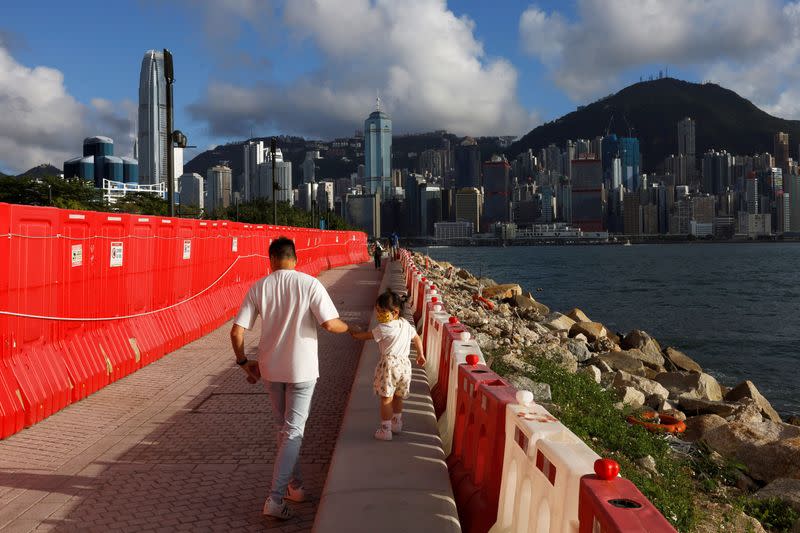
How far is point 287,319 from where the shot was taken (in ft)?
16.2

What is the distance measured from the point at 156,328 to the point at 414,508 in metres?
7.65

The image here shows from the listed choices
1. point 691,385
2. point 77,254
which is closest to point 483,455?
point 77,254

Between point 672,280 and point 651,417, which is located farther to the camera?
point 672,280

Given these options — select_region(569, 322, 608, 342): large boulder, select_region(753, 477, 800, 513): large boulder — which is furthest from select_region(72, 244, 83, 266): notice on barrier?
select_region(569, 322, 608, 342): large boulder

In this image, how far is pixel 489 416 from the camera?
461 centimetres

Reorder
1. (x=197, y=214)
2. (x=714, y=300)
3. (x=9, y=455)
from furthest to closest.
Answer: (x=197, y=214)
(x=714, y=300)
(x=9, y=455)

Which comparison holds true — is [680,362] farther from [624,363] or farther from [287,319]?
[287,319]

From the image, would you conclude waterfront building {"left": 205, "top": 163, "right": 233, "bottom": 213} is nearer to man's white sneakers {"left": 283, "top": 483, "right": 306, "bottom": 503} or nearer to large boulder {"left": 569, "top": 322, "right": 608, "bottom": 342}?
large boulder {"left": 569, "top": 322, "right": 608, "bottom": 342}

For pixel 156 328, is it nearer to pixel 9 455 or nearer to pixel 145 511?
pixel 9 455

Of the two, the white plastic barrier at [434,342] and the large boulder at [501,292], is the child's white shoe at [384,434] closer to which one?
the white plastic barrier at [434,342]

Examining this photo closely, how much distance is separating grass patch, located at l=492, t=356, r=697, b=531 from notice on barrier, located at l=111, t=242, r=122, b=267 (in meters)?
5.24

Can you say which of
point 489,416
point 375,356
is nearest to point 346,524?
point 489,416

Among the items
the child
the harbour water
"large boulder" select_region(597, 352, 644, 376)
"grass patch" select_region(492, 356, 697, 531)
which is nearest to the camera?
the child

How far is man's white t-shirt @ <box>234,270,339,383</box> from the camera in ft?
16.1
